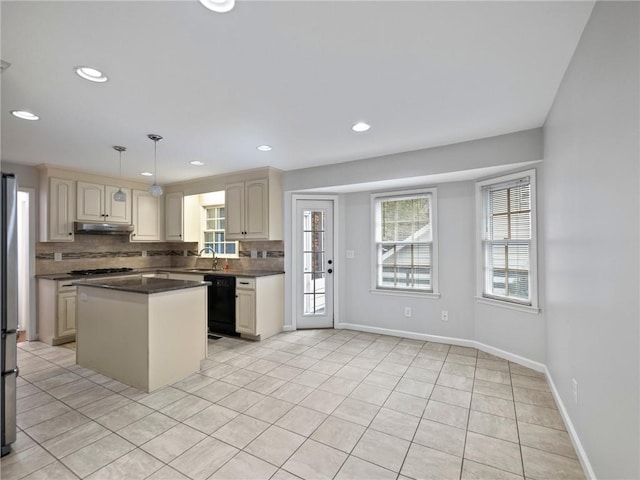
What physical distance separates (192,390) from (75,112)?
8.49ft

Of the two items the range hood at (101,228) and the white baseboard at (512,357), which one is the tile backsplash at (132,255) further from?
the white baseboard at (512,357)

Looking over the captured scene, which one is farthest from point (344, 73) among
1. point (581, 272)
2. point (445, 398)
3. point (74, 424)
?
point (74, 424)

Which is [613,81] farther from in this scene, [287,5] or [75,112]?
[75,112]

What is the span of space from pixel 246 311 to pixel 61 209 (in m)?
2.98

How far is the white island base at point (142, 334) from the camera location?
279cm

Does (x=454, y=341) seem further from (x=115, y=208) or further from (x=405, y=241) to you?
(x=115, y=208)

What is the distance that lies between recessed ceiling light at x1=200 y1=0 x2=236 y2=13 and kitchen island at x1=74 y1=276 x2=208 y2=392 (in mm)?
2227

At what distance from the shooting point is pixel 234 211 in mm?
4828

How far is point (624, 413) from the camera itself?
128cm

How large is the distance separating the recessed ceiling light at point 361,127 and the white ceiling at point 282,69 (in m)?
0.11

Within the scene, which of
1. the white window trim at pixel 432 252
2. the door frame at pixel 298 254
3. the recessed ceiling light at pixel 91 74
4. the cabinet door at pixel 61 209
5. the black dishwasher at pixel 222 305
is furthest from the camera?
the door frame at pixel 298 254

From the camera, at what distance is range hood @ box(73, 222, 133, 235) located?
4.46m

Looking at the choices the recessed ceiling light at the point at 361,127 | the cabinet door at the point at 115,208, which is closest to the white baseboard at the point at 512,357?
the recessed ceiling light at the point at 361,127

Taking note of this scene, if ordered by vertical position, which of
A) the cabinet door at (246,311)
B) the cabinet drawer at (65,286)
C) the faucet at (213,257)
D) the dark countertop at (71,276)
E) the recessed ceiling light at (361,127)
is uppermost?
the recessed ceiling light at (361,127)
